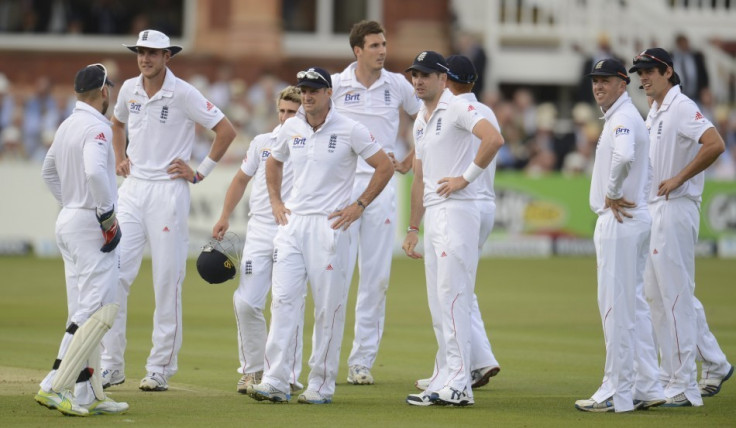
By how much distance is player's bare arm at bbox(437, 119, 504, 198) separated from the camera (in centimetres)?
906

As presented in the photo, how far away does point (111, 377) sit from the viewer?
1005 centimetres

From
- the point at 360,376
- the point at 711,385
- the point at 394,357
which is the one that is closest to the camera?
the point at 711,385

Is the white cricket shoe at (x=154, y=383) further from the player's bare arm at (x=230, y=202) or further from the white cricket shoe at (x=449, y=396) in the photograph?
the white cricket shoe at (x=449, y=396)

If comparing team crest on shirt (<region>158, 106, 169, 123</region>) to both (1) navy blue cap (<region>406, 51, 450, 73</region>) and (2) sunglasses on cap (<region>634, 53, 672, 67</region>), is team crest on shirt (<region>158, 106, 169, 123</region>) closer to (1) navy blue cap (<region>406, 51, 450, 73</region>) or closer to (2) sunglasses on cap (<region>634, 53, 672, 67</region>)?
(1) navy blue cap (<region>406, 51, 450, 73</region>)

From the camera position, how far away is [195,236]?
2225 centimetres

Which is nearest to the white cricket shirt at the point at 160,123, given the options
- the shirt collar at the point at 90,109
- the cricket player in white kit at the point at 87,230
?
the cricket player in white kit at the point at 87,230

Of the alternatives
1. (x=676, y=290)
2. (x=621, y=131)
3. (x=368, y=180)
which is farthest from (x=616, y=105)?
(x=368, y=180)

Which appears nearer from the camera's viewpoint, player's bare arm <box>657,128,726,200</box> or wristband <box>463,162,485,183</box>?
wristband <box>463,162,485,183</box>

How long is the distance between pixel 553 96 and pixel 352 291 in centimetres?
1370

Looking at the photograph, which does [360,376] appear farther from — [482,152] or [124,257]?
[482,152]

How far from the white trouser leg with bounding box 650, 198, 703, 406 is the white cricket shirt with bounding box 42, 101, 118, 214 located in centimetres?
384

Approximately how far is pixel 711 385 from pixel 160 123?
15.2 ft

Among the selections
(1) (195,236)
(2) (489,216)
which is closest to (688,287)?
(2) (489,216)

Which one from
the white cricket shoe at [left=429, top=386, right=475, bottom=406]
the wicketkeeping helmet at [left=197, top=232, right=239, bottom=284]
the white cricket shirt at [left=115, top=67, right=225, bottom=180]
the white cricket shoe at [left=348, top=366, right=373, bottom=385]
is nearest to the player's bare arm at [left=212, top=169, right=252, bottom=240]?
the wicketkeeping helmet at [left=197, top=232, right=239, bottom=284]
